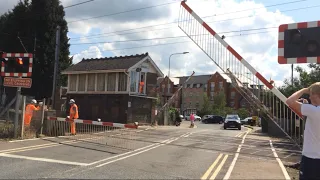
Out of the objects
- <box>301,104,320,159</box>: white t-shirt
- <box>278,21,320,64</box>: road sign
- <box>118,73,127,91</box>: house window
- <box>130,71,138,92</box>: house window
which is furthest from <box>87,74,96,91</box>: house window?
<box>301,104,320,159</box>: white t-shirt

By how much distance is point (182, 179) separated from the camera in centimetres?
810

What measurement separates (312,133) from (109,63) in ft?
101

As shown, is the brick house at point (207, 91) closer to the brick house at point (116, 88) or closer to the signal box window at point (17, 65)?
the brick house at point (116, 88)

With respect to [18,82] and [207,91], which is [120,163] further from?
[207,91]

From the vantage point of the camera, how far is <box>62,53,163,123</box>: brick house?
31656mm

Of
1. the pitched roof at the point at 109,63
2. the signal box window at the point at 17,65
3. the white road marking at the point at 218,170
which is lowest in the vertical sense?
the white road marking at the point at 218,170

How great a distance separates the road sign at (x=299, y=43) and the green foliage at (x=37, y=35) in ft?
→ 118

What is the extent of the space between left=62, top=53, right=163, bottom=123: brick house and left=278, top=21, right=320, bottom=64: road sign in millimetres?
24778

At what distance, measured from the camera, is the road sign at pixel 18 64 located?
14.9 metres

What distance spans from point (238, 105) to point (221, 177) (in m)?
95.5

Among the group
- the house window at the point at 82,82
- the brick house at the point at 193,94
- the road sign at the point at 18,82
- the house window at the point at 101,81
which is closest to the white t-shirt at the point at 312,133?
the road sign at the point at 18,82

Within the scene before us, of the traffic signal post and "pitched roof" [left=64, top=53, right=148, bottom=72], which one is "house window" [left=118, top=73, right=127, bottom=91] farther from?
the traffic signal post

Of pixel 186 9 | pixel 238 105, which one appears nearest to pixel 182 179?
pixel 186 9

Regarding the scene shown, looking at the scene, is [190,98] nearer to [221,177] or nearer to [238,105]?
[238,105]
